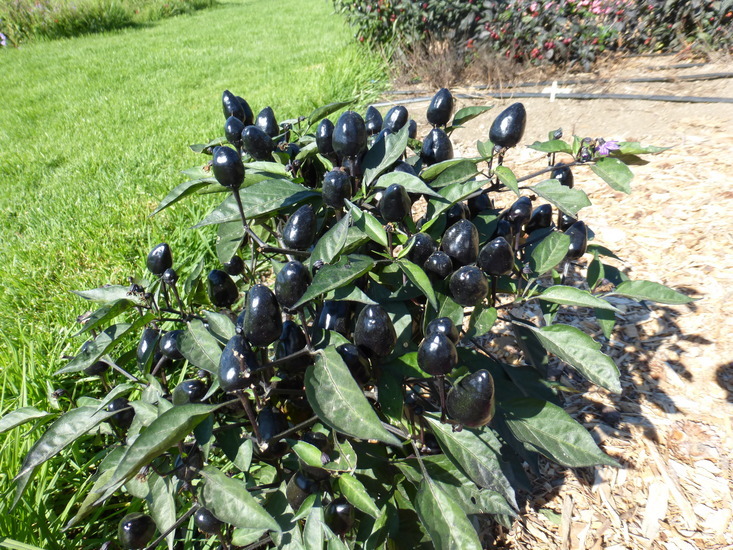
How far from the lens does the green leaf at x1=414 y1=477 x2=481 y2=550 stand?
864 mm

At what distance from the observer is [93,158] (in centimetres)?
458

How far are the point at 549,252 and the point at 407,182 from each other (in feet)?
1.17

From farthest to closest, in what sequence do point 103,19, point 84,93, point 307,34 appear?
point 103,19, point 307,34, point 84,93

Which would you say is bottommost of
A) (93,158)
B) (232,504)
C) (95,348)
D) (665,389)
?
(665,389)

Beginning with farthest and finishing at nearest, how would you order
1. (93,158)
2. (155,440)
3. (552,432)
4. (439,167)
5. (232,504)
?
(93,158), (439,167), (552,432), (232,504), (155,440)

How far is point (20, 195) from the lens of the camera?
4.11 meters

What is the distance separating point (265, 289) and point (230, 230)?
1.42 ft

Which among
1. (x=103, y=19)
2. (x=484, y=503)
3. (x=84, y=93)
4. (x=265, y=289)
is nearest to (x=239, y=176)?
(x=265, y=289)

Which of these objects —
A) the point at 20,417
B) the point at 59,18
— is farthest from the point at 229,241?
the point at 59,18

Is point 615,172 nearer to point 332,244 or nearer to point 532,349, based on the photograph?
point 532,349

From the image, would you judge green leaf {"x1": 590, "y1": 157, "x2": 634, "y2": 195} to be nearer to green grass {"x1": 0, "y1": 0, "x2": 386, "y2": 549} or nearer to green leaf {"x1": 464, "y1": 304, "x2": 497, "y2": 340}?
green leaf {"x1": 464, "y1": 304, "x2": 497, "y2": 340}

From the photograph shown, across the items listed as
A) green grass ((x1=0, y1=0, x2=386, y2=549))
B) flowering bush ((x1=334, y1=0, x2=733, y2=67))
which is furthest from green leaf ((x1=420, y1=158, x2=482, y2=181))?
flowering bush ((x1=334, y1=0, x2=733, y2=67))

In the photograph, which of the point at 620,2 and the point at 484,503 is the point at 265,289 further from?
the point at 620,2

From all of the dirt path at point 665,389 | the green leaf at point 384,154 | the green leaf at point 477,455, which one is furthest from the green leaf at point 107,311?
the dirt path at point 665,389
